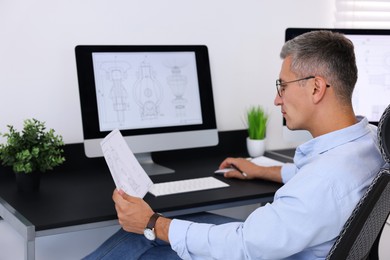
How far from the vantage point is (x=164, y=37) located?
81.6 inches

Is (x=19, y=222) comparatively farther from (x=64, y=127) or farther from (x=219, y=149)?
(x=219, y=149)

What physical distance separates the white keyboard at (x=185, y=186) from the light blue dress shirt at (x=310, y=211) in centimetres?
41

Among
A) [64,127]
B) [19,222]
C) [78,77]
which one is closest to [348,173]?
[19,222]

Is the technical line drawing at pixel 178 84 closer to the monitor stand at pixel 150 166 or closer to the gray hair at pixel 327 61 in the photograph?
the monitor stand at pixel 150 166

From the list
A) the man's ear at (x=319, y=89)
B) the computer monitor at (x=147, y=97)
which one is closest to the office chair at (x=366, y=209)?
the man's ear at (x=319, y=89)

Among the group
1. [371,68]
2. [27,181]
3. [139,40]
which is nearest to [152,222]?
[27,181]

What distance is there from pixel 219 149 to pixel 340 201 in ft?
3.72

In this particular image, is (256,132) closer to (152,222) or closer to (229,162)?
(229,162)

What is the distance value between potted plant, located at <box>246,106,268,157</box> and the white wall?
102mm

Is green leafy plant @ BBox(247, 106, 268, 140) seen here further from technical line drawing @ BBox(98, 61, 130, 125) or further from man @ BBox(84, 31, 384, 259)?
man @ BBox(84, 31, 384, 259)

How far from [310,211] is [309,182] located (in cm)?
6

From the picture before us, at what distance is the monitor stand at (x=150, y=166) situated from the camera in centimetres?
187

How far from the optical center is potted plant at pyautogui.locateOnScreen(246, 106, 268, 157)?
216 cm

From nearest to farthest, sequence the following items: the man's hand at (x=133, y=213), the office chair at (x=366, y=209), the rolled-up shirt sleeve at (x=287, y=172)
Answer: the office chair at (x=366, y=209) < the man's hand at (x=133, y=213) < the rolled-up shirt sleeve at (x=287, y=172)
